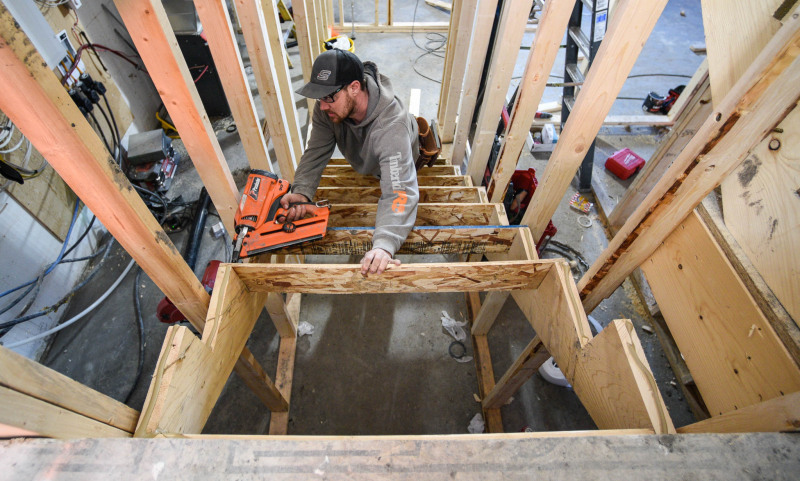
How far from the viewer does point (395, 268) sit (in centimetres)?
137

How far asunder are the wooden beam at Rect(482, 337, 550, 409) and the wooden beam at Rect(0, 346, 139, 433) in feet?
4.79

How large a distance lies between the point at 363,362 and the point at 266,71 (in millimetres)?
1994

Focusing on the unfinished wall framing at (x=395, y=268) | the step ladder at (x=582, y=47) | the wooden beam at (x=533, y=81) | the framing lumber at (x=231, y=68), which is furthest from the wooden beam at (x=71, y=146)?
the step ladder at (x=582, y=47)

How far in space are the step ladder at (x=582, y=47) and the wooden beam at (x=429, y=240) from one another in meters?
2.17

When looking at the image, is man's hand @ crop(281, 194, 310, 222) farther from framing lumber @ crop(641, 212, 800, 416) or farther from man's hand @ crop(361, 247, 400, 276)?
framing lumber @ crop(641, 212, 800, 416)

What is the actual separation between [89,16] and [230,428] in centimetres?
393

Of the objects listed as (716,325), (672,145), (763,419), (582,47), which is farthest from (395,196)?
(582,47)

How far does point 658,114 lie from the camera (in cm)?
441

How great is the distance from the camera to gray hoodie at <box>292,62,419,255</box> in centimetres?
162

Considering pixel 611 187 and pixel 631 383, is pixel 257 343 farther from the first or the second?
pixel 611 187

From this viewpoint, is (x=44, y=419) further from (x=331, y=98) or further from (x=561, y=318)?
(x=331, y=98)

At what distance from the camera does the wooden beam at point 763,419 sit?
2.25 feet

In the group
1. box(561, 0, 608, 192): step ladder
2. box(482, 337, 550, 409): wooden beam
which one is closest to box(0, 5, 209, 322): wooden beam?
box(482, 337, 550, 409): wooden beam

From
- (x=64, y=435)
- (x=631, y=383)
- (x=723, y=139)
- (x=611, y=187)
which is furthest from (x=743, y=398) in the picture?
(x=611, y=187)
